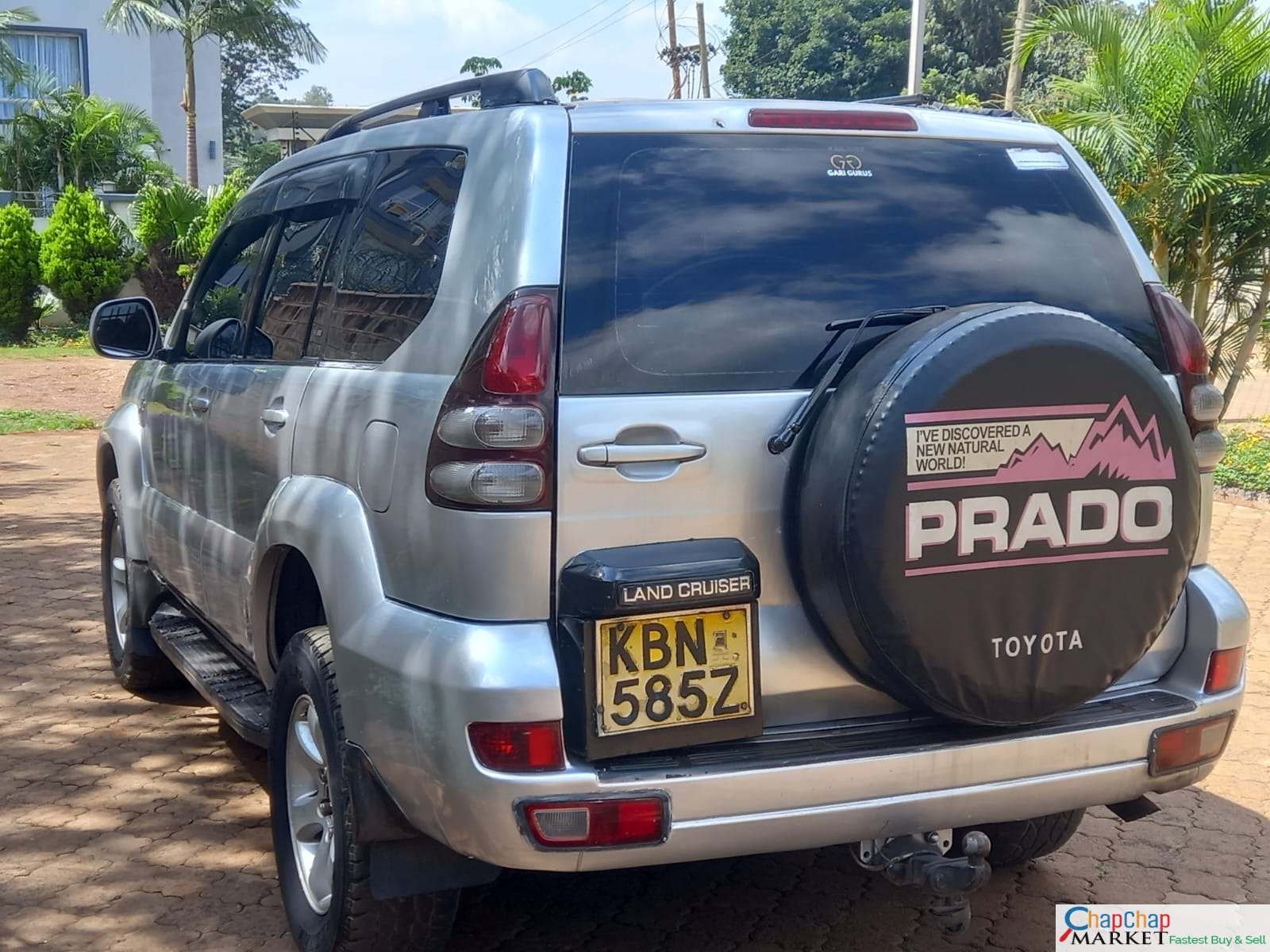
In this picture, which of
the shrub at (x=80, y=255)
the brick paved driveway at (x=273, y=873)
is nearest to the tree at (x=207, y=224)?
the shrub at (x=80, y=255)

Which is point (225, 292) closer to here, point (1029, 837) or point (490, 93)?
point (490, 93)

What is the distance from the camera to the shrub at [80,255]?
860 inches

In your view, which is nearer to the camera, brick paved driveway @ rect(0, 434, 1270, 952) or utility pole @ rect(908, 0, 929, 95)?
brick paved driveway @ rect(0, 434, 1270, 952)

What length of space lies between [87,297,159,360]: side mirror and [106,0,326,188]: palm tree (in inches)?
931

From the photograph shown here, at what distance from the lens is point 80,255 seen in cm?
2192

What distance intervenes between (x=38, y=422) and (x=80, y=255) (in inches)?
342

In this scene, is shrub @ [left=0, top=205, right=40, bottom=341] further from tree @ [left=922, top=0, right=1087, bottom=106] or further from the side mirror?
tree @ [left=922, top=0, right=1087, bottom=106]

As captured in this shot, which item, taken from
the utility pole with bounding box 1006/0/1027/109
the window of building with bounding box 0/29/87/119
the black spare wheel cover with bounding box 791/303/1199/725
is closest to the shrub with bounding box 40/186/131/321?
the window of building with bounding box 0/29/87/119

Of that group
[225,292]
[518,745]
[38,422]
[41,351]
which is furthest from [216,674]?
[41,351]

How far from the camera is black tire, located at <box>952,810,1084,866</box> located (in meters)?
3.63

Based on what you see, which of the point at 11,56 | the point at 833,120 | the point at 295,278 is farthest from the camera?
the point at 11,56

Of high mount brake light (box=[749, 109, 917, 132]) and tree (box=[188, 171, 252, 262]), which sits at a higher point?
tree (box=[188, 171, 252, 262])

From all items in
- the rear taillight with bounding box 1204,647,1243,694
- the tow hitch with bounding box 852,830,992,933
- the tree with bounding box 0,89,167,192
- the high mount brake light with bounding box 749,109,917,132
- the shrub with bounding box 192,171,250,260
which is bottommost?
the tow hitch with bounding box 852,830,992,933

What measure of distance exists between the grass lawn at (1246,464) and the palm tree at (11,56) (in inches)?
848
